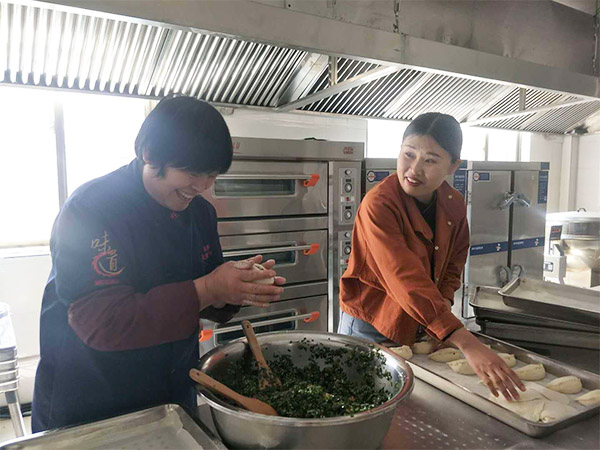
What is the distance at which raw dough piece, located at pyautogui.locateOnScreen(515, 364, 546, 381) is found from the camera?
132 cm

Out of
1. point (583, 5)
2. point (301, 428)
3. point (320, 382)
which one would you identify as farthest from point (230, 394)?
point (583, 5)

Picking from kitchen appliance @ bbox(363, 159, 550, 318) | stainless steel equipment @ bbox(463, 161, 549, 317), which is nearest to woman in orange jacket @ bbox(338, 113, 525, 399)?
kitchen appliance @ bbox(363, 159, 550, 318)

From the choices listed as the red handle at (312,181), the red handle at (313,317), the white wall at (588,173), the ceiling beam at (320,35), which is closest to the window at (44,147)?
the red handle at (312,181)

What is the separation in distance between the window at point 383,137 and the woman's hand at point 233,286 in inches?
144

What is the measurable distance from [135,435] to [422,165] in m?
1.24

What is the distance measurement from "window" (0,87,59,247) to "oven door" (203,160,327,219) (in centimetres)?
152

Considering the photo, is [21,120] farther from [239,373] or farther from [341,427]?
[341,427]

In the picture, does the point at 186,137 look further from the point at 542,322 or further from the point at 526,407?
the point at 542,322

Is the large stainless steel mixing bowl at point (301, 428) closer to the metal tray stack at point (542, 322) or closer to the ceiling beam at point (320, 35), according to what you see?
the metal tray stack at point (542, 322)

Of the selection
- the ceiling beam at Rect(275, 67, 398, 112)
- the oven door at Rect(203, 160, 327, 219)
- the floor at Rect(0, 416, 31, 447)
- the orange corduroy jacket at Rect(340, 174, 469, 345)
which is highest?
the ceiling beam at Rect(275, 67, 398, 112)

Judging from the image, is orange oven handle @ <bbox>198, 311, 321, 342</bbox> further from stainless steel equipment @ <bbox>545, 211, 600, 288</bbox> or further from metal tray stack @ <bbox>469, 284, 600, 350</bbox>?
stainless steel equipment @ <bbox>545, 211, 600, 288</bbox>

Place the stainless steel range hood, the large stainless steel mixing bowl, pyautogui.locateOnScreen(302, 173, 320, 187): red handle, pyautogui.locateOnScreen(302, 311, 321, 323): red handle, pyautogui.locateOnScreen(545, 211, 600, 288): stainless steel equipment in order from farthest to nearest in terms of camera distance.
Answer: pyautogui.locateOnScreen(545, 211, 600, 288): stainless steel equipment < pyautogui.locateOnScreen(302, 311, 321, 323): red handle < pyautogui.locateOnScreen(302, 173, 320, 187): red handle < the stainless steel range hood < the large stainless steel mixing bowl

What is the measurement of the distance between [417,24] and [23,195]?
3129 millimetres

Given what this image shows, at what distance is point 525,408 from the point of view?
1.11 m
